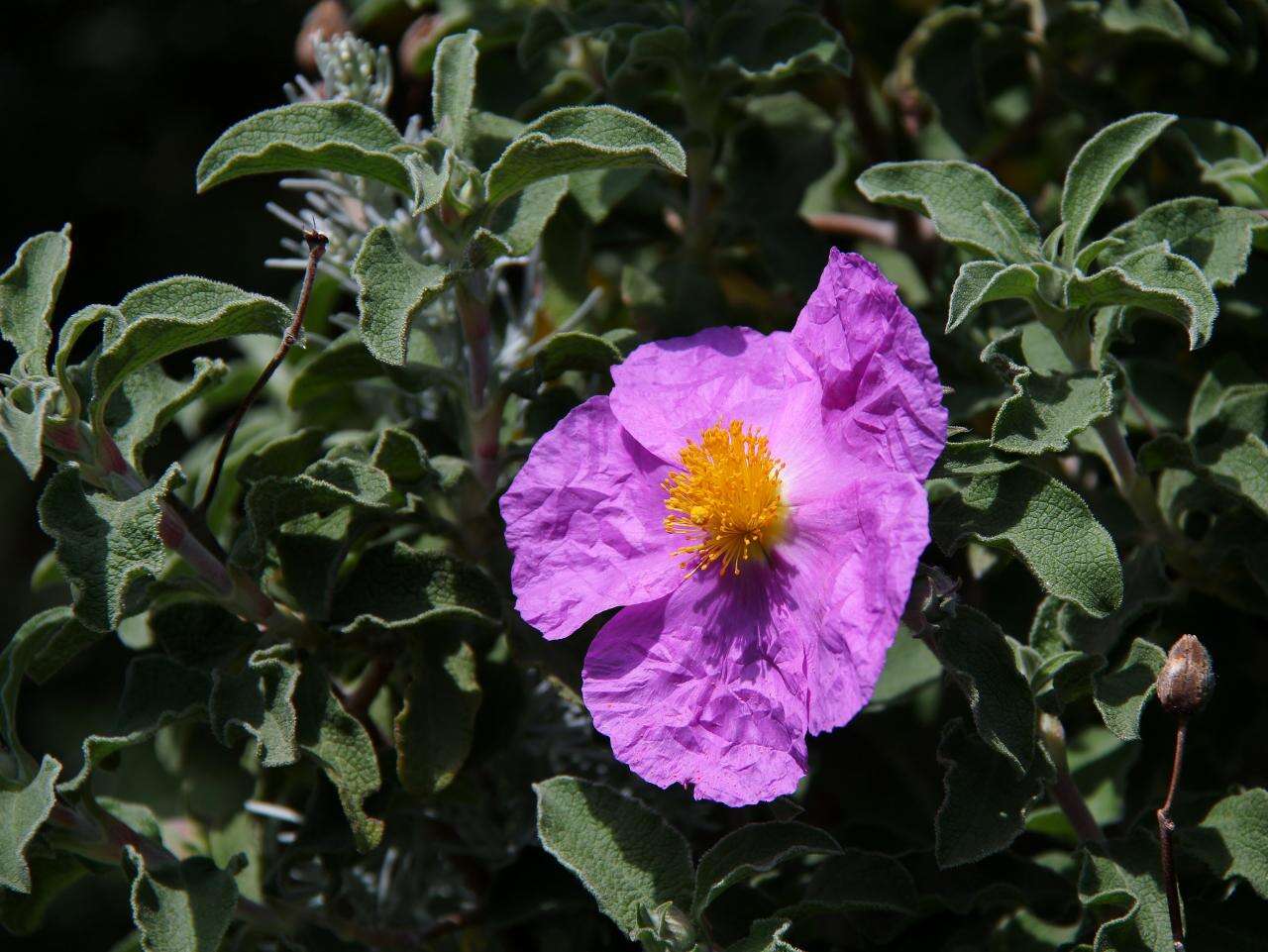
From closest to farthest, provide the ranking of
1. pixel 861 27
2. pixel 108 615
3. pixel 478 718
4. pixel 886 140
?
pixel 108 615, pixel 478 718, pixel 886 140, pixel 861 27

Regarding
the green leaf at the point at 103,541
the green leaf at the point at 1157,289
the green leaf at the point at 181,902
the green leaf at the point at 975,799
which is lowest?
the green leaf at the point at 181,902

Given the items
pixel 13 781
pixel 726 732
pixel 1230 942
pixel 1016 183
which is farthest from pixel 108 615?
pixel 1016 183

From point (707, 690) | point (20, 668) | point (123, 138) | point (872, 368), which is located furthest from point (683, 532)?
point (123, 138)

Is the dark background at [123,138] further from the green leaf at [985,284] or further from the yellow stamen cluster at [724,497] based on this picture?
the green leaf at [985,284]

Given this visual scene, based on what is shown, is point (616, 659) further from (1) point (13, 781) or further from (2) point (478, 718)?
(1) point (13, 781)

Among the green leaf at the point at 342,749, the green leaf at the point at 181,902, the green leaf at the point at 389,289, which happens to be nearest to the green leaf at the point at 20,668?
the green leaf at the point at 181,902

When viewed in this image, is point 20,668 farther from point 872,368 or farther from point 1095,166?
point 1095,166
